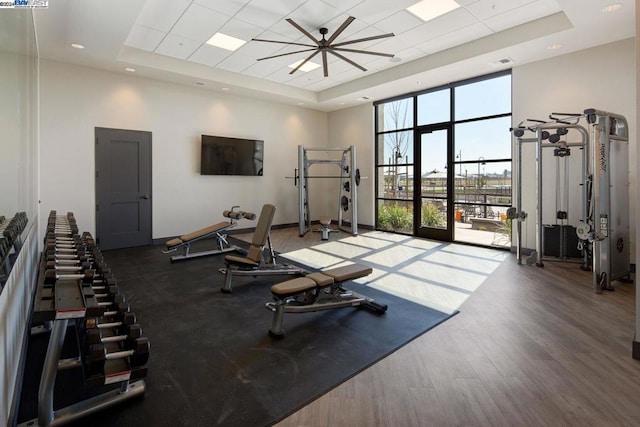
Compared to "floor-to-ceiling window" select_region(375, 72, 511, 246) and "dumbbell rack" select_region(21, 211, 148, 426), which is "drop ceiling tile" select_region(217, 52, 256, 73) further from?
"dumbbell rack" select_region(21, 211, 148, 426)

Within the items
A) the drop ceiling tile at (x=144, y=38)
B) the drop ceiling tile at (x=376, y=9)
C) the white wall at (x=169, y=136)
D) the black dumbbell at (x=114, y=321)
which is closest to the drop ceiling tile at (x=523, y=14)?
the drop ceiling tile at (x=376, y=9)

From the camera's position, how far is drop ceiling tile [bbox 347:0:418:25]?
4.19 meters

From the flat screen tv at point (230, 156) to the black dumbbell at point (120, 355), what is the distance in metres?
5.85

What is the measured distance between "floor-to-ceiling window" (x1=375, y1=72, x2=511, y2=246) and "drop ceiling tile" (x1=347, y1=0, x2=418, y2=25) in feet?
8.85

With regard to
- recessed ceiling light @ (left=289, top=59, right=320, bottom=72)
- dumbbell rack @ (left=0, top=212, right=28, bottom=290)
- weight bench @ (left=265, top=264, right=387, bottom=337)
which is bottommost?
weight bench @ (left=265, top=264, right=387, bottom=337)

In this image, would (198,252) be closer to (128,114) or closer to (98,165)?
(98,165)

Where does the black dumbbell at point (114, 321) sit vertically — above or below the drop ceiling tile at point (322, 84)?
below

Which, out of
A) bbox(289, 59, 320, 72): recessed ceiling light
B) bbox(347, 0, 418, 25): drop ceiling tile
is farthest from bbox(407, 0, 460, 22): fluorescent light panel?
bbox(289, 59, 320, 72): recessed ceiling light

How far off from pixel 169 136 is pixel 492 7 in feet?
18.7

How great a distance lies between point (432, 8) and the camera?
4.37 m

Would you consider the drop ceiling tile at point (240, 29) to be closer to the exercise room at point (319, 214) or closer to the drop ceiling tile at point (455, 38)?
the exercise room at point (319, 214)

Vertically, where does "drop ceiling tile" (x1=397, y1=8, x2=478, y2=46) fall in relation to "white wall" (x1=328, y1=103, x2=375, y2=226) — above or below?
above

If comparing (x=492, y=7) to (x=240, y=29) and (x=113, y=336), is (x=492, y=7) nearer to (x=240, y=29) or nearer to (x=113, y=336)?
(x=240, y=29)

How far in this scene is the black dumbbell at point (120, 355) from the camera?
150 centimetres
